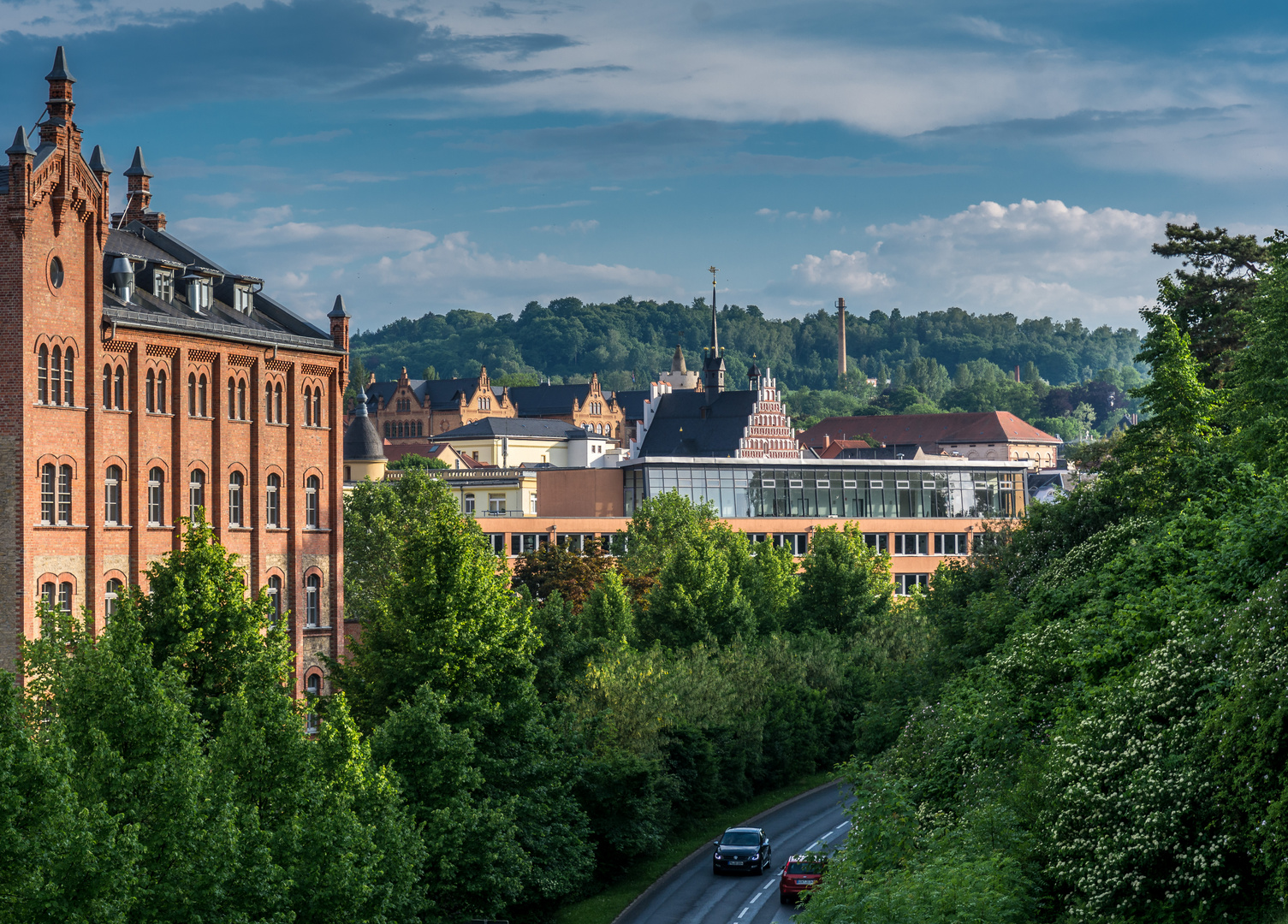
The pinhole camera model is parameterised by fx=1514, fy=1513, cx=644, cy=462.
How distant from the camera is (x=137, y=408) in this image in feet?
194

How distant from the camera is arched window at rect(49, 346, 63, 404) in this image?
2195 inches

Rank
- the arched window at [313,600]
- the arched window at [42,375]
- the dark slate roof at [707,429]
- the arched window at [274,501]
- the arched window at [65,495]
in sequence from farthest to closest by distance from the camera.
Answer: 1. the dark slate roof at [707,429]
2. the arched window at [313,600]
3. the arched window at [274,501]
4. the arched window at [65,495]
5. the arched window at [42,375]

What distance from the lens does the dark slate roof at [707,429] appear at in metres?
152

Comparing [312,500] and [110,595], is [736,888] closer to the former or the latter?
[110,595]

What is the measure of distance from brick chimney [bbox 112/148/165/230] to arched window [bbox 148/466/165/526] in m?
14.6

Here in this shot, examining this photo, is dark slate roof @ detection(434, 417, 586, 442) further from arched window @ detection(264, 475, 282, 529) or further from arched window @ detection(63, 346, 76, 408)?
arched window @ detection(63, 346, 76, 408)

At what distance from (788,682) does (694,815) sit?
1199 centimetres

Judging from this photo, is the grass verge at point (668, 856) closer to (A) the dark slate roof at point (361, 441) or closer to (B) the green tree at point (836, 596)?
(B) the green tree at point (836, 596)

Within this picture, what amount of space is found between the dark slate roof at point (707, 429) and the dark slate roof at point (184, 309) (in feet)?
275

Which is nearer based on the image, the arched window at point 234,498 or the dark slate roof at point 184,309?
the dark slate roof at point 184,309

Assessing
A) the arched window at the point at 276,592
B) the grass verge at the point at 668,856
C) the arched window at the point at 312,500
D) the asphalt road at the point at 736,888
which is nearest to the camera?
the asphalt road at the point at 736,888

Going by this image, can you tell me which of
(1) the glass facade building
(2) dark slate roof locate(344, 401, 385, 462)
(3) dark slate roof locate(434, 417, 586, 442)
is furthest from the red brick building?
(3) dark slate roof locate(434, 417, 586, 442)

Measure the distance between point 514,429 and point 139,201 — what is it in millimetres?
114814

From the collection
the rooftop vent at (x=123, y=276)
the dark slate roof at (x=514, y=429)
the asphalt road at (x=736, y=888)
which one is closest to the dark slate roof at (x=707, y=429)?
the dark slate roof at (x=514, y=429)
